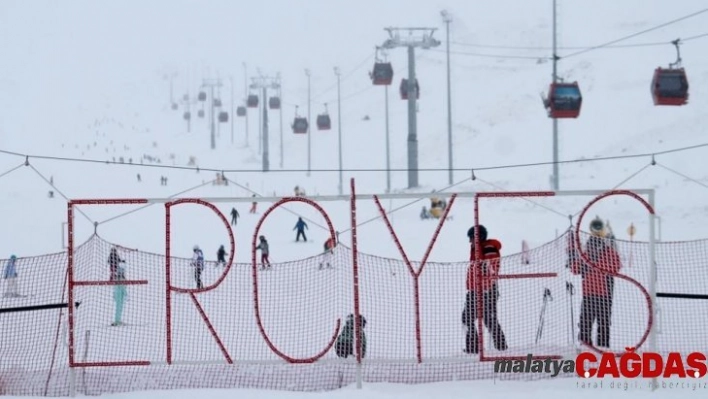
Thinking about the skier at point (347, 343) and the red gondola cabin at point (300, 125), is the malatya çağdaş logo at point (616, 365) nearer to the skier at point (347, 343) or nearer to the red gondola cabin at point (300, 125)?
the skier at point (347, 343)

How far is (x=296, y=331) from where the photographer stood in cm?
1250

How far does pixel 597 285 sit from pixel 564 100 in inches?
688

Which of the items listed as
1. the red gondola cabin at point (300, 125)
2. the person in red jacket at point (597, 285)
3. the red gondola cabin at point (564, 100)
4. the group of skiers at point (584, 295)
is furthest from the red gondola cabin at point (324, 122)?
the person in red jacket at point (597, 285)

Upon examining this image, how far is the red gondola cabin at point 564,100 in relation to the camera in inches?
1060

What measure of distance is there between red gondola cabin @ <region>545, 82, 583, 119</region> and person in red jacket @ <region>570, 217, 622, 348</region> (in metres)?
17.2

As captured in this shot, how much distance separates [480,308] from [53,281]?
996 centimetres

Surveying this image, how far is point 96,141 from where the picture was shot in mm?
88875

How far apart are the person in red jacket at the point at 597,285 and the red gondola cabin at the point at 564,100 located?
56.5 feet

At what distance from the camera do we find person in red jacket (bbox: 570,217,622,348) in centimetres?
1003

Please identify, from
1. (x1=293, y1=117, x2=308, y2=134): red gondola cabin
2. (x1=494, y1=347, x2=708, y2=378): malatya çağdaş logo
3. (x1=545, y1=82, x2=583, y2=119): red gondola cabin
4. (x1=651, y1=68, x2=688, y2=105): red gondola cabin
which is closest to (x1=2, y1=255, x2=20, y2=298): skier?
(x1=494, y1=347, x2=708, y2=378): malatya çağdaş logo

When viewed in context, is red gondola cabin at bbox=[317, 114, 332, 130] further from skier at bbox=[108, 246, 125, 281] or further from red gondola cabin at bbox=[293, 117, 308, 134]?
skier at bbox=[108, 246, 125, 281]

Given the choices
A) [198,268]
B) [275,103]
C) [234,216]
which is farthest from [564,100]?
[275,103]

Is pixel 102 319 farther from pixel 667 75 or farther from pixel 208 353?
pixel 667 75

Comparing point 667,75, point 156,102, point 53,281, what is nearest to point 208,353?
point 53,281
